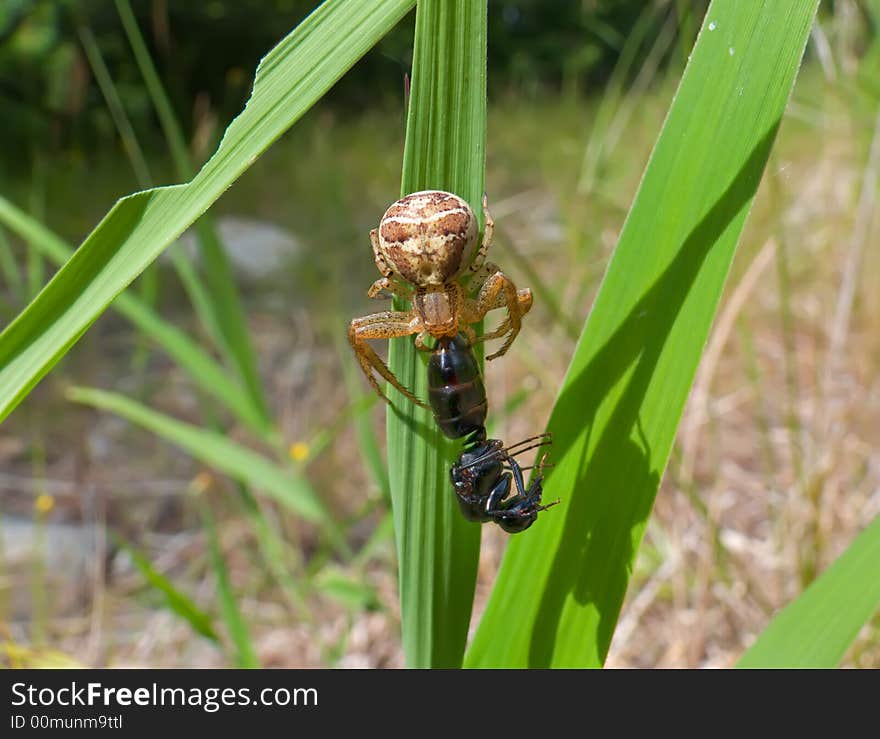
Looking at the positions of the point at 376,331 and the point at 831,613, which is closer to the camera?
the point at 831,613

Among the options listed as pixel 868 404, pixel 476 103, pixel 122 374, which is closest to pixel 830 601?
pixel 476 103

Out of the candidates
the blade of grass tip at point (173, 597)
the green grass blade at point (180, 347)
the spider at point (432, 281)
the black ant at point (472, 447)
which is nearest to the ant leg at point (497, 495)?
the black ant at point (472, 447)

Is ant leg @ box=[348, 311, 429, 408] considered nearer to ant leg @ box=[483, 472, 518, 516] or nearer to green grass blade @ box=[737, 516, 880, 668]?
ant leg @ box=[483, 472, 518, 516]

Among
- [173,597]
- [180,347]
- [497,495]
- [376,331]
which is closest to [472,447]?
[497,495]

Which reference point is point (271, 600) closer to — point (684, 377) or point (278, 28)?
point (684, 377)

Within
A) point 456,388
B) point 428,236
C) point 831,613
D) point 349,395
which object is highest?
point 349,395

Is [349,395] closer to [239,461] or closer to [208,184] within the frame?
[239,461]

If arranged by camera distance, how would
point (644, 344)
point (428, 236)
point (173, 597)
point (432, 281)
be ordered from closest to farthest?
point (644, 344)
point (428, 236)
point (432, 281)
point (173, 597)

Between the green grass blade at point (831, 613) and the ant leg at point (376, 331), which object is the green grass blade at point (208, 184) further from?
the green grass blade at point (831, 613)
